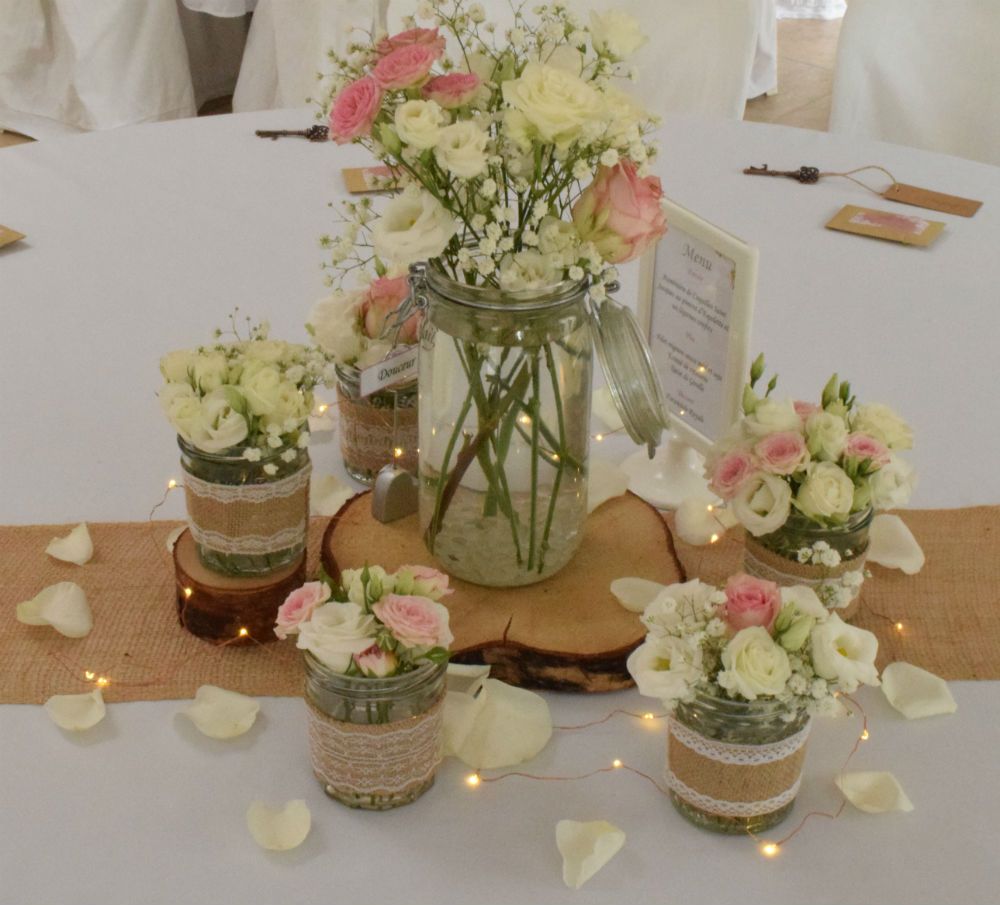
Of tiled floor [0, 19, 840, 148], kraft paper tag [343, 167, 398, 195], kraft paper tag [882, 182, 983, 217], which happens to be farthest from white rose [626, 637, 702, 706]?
tiled floor [0, 19, 840, 148]

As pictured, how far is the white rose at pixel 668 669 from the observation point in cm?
84

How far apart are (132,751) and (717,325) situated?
59 cm

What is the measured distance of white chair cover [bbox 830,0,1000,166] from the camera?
247cm

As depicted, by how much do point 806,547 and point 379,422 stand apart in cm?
42

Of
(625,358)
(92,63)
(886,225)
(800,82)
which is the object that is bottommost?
(800,82)

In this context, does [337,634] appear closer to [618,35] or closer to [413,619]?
[413,619]

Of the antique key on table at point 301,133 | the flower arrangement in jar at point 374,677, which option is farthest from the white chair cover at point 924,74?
the flower arrangement in jar at point 374,677

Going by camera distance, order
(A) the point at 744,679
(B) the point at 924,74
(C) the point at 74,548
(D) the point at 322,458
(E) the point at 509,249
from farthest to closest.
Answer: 1. (B) the point at 924,74
2. (D) the point at 322,458
3. (C) the point at 74,548
4. (E) the point at 509,249
5. (A) the point at 744,679

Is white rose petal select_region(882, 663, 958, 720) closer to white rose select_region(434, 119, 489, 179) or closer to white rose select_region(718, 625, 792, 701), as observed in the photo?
white rose select_region(718, 625, 792, 701)

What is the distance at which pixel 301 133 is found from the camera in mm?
1998

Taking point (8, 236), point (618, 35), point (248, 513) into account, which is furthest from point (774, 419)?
point (8, 236)

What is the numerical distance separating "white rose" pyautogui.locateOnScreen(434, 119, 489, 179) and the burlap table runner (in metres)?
0.42

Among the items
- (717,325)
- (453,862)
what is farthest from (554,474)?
(453,862)

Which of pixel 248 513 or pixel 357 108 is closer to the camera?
pixel 357 108
